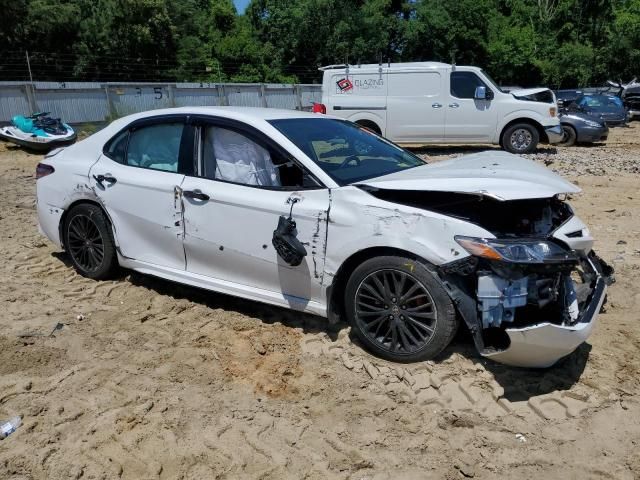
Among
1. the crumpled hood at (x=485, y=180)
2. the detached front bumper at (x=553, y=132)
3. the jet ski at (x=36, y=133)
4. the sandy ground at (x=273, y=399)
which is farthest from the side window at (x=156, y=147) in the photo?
the jet ski at (x=36, y=133)

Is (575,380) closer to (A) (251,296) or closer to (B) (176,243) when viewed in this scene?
(A) (251,296)

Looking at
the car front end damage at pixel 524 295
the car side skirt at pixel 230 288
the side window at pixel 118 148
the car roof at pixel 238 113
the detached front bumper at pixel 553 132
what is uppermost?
the car roof at pixel 238 113

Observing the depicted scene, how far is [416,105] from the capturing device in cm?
1404

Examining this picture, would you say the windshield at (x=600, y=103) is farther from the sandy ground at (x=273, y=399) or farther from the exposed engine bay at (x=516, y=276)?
the exposed engine bay at (x=516, y=276)

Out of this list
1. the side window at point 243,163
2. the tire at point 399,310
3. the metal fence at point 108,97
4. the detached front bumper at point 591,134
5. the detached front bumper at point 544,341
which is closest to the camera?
the detached front bumper at point 544,341

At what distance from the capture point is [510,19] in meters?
48.1

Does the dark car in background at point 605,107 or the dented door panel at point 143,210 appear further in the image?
the dark car in background at point 605,107

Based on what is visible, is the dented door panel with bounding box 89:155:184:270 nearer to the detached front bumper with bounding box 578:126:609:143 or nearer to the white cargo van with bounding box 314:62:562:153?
the white cargo van with bounding box 314:62:562:153

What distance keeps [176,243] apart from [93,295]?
1038 mm

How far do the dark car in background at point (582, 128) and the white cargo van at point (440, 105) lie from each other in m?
2.15

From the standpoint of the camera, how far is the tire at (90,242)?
16.4 feet

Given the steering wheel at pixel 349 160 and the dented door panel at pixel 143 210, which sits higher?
the steering wheel at pixel 349 160

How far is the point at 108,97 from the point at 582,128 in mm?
14005

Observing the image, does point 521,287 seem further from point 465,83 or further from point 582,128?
point 582,128
